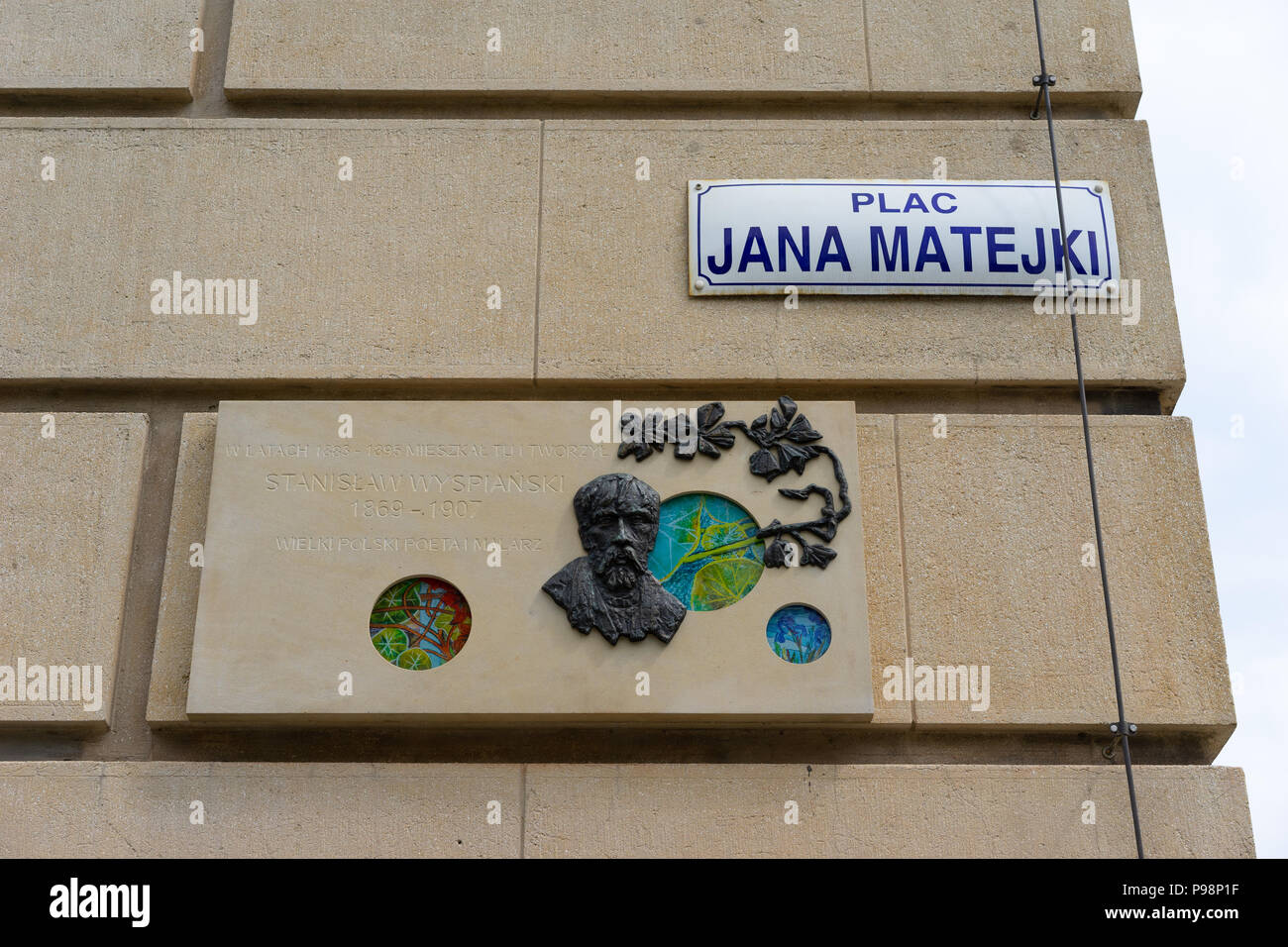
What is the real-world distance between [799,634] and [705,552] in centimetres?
55

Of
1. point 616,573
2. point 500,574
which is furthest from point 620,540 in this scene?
point 500,574

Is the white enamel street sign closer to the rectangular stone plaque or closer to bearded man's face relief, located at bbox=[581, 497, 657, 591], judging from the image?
the rectangular stone plaque

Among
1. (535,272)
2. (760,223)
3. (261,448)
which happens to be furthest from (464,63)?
(261,448)

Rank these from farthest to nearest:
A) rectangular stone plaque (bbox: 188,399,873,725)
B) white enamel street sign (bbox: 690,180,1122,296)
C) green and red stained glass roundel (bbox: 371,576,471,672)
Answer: white enamel street sign (bbox: 690,180,1122,296)
green and red stained glass roundel (bbox: 371,576,471,672)
rectangular stone plaque (bbox: 188,399,873,725)

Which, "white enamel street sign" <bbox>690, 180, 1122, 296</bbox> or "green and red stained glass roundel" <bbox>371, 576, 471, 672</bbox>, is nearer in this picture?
"green and red stained glass roundel" <bbox>371, 576, 471, 672</bbox>

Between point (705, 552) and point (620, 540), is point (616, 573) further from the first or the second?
point (705, 552)

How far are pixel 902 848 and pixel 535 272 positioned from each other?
3.21m

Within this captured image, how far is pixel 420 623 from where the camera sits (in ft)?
20.6

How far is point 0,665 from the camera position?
249 inches

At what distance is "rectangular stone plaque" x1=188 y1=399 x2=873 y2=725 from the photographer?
6090 mm

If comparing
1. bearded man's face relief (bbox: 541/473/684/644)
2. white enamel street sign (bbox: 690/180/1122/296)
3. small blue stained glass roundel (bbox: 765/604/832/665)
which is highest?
white enamel street sign (bbox: 690/180/1122/296)

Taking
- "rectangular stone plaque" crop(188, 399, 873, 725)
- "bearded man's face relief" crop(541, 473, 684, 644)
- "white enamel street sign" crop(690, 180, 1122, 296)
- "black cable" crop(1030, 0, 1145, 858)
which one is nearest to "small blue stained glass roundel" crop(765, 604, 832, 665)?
"rectangular stone plaque" crop(188, 399, 873, 725)

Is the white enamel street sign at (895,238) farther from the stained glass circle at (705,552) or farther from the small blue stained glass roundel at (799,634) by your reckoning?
the small blue stained glass roundel at (799,634)

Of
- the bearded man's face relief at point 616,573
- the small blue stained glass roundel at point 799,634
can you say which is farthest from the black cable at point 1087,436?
the bearded man's face relief at point 616,573
